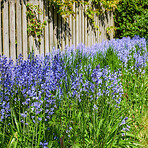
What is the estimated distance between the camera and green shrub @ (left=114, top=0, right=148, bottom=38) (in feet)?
30.6

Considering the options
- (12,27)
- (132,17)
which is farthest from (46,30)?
(132,17)

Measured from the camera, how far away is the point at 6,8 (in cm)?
440

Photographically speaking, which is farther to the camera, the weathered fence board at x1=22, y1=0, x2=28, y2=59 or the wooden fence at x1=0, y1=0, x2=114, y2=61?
the weathered fence board at x1=22, y1=0, x2=28, y2=59

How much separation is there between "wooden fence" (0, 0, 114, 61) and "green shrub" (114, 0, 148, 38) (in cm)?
192

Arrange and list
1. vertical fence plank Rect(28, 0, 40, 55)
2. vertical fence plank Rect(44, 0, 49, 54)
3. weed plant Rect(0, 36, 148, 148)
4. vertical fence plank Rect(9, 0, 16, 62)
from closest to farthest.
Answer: weed plant Rect(0, 36, 148, 148)
vertical fence plank Rect(9, 0, 16, 62)
vertical fence plank Rect(28, 0, 40, 55)
vertical fence plank Rect(44, 0, 49, 54)

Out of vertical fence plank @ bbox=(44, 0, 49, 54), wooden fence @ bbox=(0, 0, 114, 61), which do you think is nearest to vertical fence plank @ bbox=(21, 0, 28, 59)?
wooden fence @ bbox=(0, 0, 114, 61)

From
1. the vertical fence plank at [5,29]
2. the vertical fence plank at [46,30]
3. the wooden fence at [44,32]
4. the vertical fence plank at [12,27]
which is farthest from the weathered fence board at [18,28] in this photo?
the vertical fence plank at [46,30]

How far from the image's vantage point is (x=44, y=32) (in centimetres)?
546

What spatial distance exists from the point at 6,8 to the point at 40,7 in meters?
1.08

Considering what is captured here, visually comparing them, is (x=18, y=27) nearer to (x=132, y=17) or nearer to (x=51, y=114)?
(x=51, y=114)

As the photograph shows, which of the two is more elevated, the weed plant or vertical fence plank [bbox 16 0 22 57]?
vertical fence plank [bbox 16 0 22 57]

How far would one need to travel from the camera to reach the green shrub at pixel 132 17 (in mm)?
9321

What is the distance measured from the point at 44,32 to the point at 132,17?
536 cm

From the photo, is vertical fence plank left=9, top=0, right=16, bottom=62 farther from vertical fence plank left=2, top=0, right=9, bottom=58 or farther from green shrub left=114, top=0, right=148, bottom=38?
green shrub left=114, top=0, right=148, bottom=38
